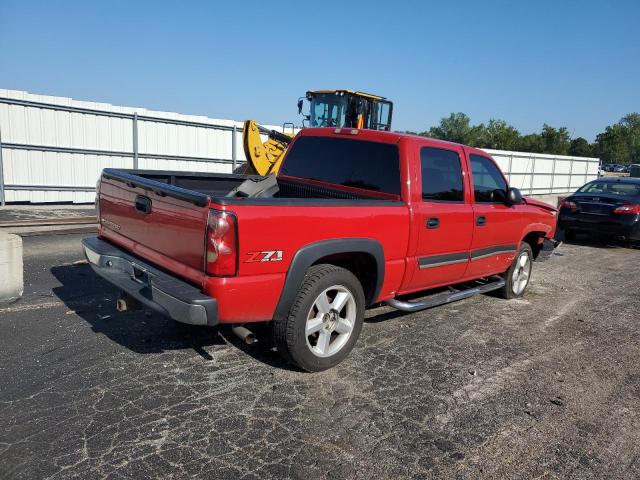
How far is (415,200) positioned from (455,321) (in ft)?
5.91

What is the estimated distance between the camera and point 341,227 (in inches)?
147

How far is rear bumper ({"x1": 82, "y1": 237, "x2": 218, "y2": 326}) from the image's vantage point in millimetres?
3117

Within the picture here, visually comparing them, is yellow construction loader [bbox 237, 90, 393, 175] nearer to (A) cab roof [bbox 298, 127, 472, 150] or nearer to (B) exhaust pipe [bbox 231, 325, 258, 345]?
(A) cab roof [bbox 298, 127, 472, 150]

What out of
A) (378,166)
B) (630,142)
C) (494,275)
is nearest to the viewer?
(378,166)

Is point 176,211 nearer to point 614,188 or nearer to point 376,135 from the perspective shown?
point 376,135

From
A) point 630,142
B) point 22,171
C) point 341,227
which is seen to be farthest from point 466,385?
point 630,142

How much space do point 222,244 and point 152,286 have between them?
2.23 ft

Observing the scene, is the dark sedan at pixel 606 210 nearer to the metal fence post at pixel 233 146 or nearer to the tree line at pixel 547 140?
the metal fence post at pixel 233 146

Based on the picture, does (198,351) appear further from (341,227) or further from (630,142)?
(630,142)

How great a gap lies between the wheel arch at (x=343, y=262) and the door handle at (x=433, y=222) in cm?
68

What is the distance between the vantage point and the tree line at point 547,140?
72750 mm

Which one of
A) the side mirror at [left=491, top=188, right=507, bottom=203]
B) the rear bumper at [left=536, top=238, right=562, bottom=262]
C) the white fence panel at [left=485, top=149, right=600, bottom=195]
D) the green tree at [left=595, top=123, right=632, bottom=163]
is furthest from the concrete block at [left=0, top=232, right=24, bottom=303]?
the green tree at [left=595, top=123, right=632, bottom=163]

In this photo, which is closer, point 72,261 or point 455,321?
point 455,321

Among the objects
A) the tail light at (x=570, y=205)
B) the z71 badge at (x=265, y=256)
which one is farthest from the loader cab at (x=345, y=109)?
the z71 badge at (x=265, y=256)
